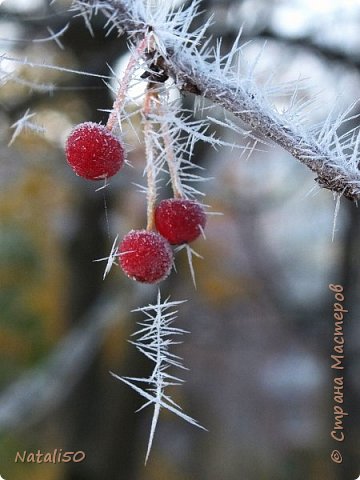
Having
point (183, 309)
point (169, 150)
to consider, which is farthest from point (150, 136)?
point (183, 309)

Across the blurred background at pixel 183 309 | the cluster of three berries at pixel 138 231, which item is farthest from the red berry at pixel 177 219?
the blurred background at pixel 183 309

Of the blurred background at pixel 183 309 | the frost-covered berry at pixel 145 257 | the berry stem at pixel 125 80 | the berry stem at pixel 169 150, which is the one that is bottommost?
the blurred background at pixel 183 309

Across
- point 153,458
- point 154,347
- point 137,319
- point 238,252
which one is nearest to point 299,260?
point 238,252

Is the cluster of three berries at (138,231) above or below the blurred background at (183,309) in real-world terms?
above

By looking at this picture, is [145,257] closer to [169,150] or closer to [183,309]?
[169,150]

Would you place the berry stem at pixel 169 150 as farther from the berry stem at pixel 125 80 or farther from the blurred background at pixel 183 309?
the blurred background at pixel 183 309

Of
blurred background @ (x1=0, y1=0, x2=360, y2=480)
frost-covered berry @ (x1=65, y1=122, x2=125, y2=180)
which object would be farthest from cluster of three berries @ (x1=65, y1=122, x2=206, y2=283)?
blurred background @ (x1=0, y1=0, x2=360, y2=480)

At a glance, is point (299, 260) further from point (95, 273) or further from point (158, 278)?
point (158, 278)
